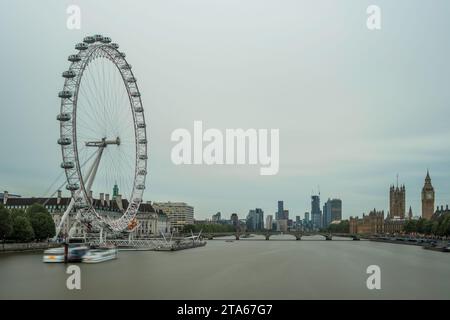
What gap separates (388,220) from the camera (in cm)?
16750

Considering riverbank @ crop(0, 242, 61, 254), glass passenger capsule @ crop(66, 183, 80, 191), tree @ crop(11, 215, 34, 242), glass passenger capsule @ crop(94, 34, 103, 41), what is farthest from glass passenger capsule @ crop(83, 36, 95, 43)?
tree @ crop(11, 215, 34, 242)

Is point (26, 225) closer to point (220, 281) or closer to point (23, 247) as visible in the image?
point (23, 247)

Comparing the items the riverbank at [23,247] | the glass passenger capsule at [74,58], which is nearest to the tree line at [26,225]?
the riverbank at [23,247]

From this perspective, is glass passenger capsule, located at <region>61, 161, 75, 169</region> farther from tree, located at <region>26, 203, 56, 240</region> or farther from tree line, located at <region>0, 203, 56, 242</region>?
tree, located at <region>26, 203, 56, 240</region>

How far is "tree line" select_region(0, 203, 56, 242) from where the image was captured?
49969 mm

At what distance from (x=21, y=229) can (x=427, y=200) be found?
115 meters

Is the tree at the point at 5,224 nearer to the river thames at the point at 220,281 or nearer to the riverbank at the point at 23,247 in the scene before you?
the riverbank at the point at 23,247

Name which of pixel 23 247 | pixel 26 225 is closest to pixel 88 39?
pixel 26 225

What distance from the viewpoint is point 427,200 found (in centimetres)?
14550

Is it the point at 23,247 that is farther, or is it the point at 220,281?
the point at 23,247

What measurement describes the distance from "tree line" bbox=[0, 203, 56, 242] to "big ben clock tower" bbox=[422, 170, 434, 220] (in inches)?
4221

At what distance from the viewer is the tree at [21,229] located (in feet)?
174
